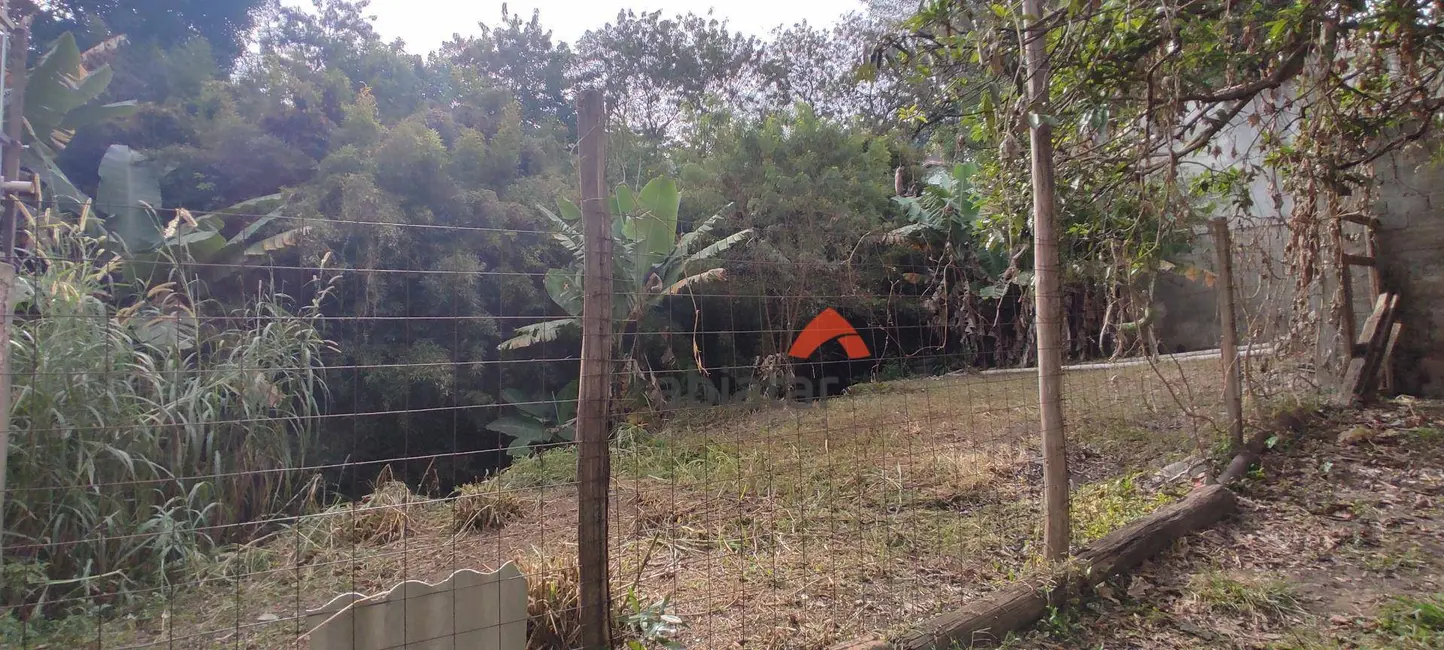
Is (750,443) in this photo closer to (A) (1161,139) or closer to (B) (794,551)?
(B) (794,551)

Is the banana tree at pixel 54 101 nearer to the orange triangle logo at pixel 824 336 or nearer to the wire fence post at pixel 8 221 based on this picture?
the wire fence post at pixel 8 221

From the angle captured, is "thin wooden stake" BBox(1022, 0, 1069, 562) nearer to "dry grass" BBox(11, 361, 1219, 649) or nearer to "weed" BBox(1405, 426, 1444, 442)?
"dry grass" BBox(11, 361, 1219, 649)

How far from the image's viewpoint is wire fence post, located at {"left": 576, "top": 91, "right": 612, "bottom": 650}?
7.75ft

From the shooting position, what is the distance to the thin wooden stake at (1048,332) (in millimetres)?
3369

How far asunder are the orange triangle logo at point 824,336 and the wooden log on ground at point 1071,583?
481 centimetres

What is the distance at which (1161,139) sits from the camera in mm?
4281

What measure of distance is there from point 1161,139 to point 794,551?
3.20m

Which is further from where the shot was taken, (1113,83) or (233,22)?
(233,22)

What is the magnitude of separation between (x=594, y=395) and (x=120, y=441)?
2.53m

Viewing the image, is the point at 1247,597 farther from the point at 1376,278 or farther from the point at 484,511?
the point at 1376,278

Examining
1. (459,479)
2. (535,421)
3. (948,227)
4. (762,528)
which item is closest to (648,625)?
(762,528)

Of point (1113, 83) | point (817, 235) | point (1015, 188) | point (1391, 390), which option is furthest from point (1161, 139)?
point (817, 235)

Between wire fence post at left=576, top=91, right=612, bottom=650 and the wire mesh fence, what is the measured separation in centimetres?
12

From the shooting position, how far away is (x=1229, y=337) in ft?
15.9
